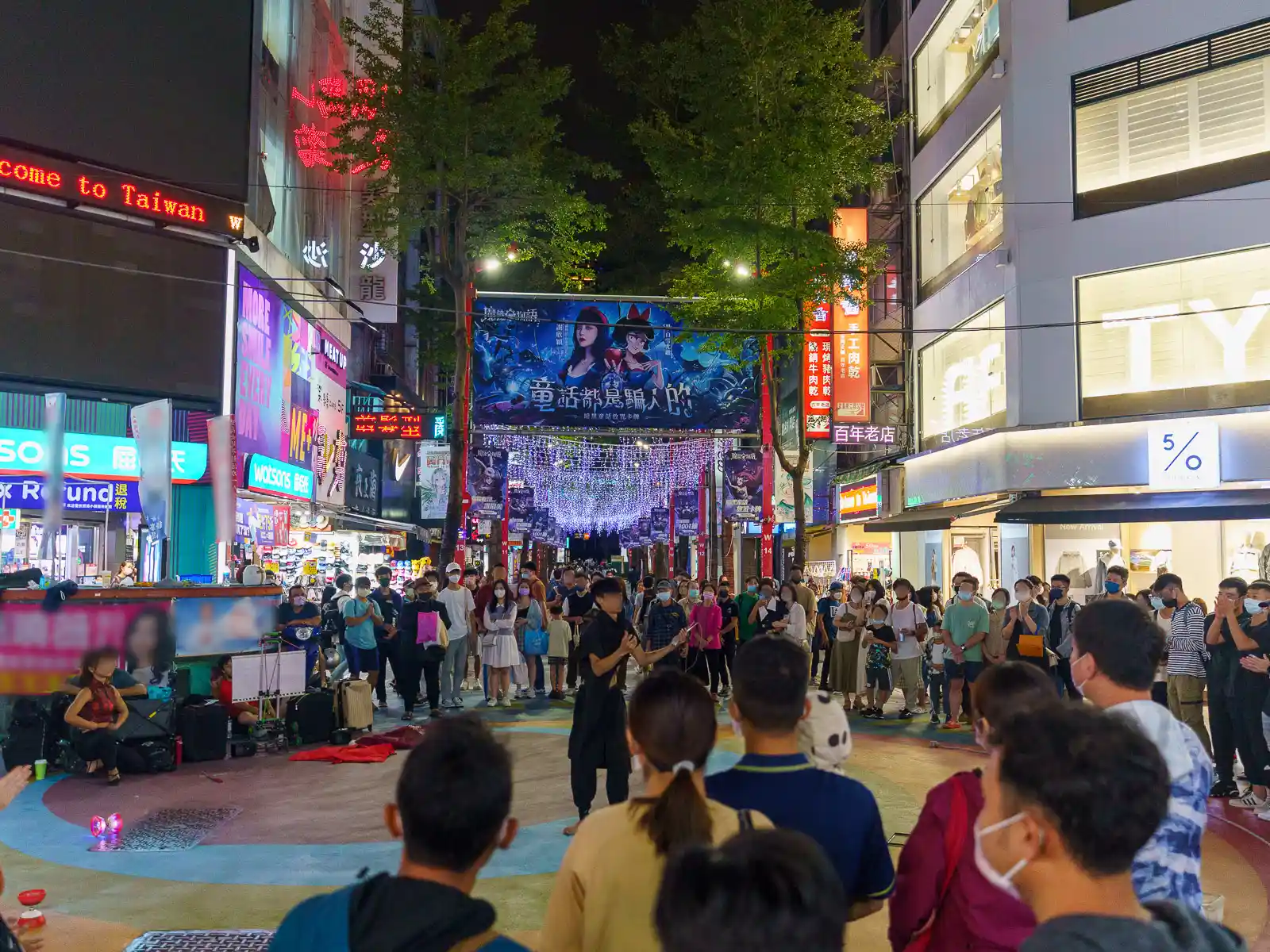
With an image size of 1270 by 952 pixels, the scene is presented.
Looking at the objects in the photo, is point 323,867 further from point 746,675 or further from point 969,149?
point 969,149

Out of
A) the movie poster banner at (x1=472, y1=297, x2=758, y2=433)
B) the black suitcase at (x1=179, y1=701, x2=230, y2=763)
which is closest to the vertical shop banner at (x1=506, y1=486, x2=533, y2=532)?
the movie poster banner at (x1=472, y1=297, x2=758, y2=433)

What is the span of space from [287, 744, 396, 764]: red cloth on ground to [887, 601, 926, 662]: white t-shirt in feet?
23.7

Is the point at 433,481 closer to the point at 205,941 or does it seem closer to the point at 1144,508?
the point at 1144,508

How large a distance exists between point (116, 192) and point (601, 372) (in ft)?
37.5

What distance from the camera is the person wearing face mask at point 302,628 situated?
13328 mm

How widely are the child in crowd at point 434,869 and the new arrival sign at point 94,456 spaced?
1552cm

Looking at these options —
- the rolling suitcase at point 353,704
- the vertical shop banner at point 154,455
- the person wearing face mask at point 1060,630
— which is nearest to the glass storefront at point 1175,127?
the person wearing face mask at point 1060,630

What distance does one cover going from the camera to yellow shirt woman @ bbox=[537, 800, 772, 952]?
271cm

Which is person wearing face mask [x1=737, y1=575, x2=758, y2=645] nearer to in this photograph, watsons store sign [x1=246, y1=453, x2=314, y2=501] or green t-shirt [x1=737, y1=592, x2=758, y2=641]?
green t-shirt [x1=737, y1=592, x2=758, y2=641]

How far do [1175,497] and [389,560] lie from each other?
24546 mm

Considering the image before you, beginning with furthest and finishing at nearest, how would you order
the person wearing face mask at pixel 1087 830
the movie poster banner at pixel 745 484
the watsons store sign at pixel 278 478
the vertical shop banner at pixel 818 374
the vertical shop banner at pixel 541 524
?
the vertical shop banner at pixel 541 524
the movie poster banner at pixel 745 484
the vertical shop banner at pixel 818 374
the watsons store sign at pixel 278 478
the person wearing face mask at pixel 1087 830

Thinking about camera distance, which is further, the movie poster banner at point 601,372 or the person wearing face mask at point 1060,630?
the movie poster banner at point 601,372

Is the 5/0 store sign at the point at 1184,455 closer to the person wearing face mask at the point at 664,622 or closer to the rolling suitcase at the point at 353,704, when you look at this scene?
the person wearing face mask at the point at 664,622

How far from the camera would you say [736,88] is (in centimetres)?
2325
